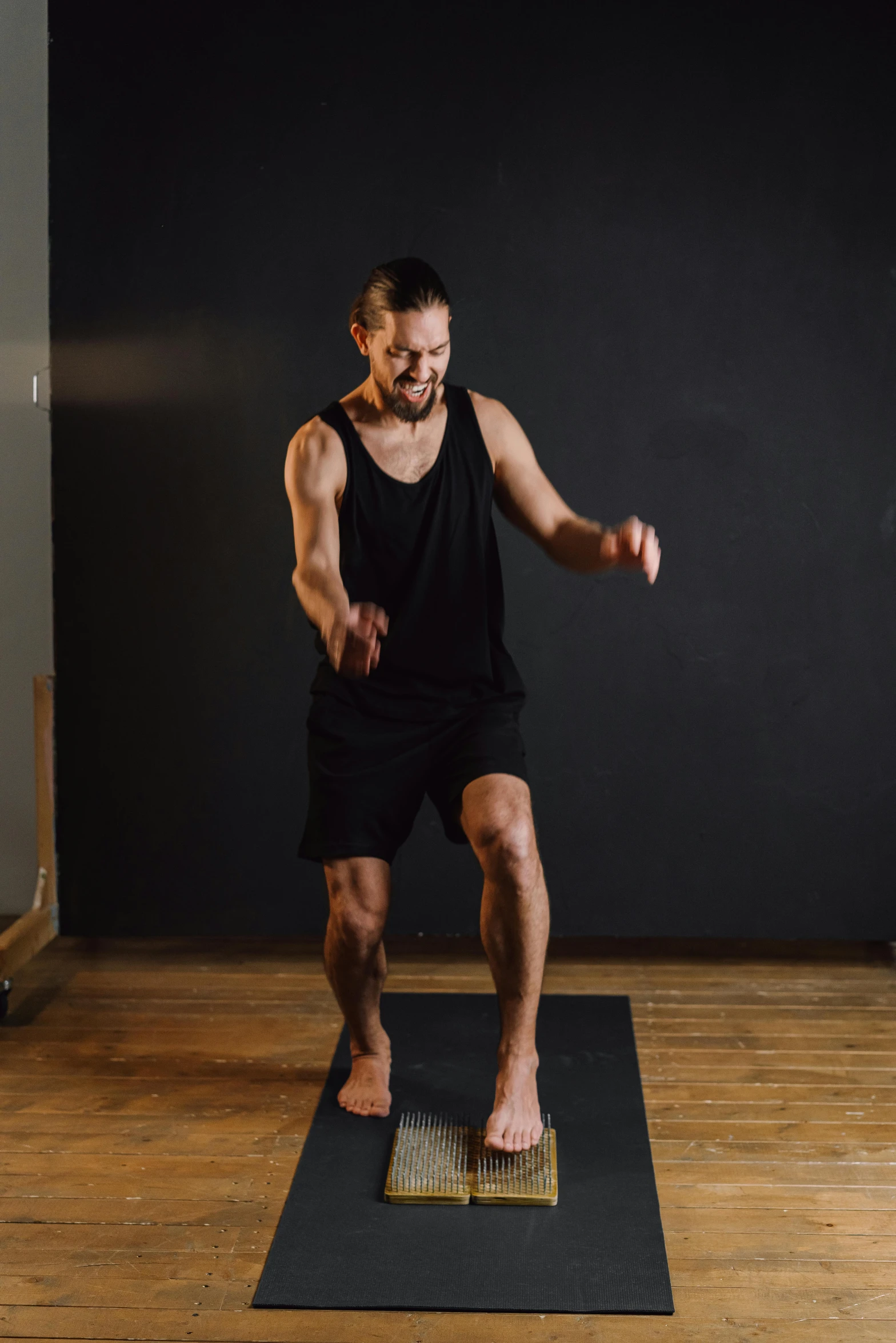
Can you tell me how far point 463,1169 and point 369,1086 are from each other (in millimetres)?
361

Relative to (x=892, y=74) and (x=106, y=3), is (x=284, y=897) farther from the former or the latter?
(x=892, y=74)

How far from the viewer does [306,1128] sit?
242cm

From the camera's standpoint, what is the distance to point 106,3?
321 cm

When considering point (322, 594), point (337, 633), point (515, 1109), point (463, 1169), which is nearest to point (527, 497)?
point (322, 594)

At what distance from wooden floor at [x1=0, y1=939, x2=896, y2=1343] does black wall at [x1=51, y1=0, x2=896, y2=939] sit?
0.62ft

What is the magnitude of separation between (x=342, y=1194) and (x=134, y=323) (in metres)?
2.23

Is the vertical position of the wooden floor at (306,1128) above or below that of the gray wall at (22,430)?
below

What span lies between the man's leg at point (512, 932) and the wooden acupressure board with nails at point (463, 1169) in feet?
0.13

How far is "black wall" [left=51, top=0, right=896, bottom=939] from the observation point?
319cm

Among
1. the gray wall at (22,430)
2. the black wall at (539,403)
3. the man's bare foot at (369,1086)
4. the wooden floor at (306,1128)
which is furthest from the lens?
the gray wall at (22,430)

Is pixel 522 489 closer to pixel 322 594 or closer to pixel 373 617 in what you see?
pixel 322 594

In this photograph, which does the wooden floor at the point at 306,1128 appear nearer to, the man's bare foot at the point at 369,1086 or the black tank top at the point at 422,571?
the man's bare foot at the point at 369,1086

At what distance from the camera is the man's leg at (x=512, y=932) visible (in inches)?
87.6

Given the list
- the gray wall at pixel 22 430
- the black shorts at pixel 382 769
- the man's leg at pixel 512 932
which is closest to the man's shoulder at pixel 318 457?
the black shorts at pixel 382 769
